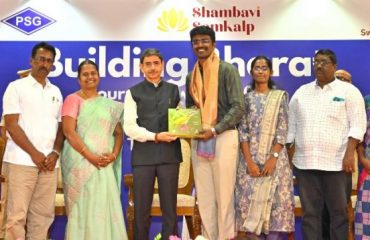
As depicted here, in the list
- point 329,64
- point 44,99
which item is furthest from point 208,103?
point 44,99

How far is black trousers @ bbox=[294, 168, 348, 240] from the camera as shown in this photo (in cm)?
374

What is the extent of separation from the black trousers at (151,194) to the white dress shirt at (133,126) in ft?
0.75

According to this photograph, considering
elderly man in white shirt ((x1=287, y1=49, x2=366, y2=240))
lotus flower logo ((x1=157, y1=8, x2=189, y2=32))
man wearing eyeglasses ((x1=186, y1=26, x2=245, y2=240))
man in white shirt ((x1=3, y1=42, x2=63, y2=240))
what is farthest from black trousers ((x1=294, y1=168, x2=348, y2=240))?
lotus flower logo ((x1=157, y1=8, x2=189, y2=32))

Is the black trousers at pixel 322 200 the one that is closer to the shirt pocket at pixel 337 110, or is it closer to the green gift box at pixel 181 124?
the shirt pocket at pixel 337 110

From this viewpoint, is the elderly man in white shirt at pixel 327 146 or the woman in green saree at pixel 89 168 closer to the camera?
the elderly man in white shirt at pixel 327 146

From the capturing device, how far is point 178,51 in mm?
5250

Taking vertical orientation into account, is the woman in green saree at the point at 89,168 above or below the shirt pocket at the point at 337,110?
below

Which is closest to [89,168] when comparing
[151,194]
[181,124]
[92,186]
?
[92,186]

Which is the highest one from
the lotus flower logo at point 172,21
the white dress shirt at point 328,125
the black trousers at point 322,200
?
the lotus flower logo at point 172,21

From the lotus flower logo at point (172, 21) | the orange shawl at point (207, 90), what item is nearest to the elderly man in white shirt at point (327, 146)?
the orange shawl at point (207, 90)

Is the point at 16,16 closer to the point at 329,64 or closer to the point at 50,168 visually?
the point at 50,168

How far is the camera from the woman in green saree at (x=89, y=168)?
3881mm

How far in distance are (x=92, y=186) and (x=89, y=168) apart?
15 centimetres

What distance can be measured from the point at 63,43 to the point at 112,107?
156 cm
